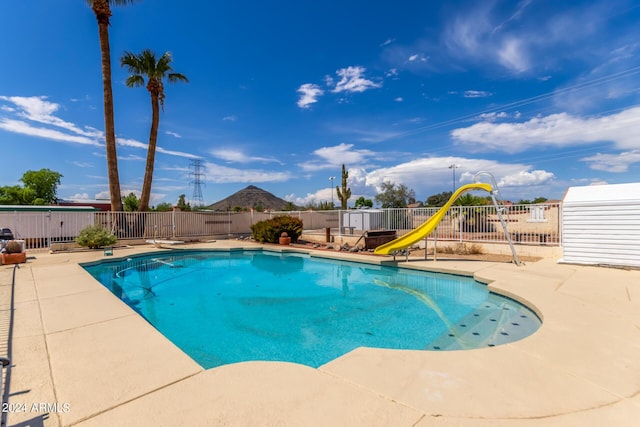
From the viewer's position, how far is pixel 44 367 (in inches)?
109

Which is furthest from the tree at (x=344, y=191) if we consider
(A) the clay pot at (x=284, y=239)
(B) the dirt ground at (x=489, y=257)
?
(B) the dirt ground at (x=489, y=257)

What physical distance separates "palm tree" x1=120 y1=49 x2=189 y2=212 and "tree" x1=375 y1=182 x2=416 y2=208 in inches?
1311

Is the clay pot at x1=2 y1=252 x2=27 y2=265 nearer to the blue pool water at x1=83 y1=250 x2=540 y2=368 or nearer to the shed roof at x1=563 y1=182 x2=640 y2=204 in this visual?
the blue pool water at x1=83 y1=250 x2=540 y2=368

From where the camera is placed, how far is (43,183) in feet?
142

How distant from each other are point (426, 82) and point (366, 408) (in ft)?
66.8

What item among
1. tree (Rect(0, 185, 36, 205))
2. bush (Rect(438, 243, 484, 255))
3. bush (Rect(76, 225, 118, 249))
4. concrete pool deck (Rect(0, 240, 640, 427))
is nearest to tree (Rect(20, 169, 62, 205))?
tree (Rect(0, 185, 36, 205))

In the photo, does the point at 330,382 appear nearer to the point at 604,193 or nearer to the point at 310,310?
the point at 310,310

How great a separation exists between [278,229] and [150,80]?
482 inches

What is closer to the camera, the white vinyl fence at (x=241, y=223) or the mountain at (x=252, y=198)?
the white vinyl fence at (x=241, y=223)

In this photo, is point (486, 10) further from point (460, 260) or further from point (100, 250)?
point (100, 250)

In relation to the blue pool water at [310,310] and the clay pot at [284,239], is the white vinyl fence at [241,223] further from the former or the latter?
the clay pot at [284,239]

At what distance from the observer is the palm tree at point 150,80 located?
17.3 metres

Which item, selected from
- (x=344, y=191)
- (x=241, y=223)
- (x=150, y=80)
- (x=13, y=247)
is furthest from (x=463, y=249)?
(x=150, y=80)

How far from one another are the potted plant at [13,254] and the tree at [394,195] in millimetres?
39876
